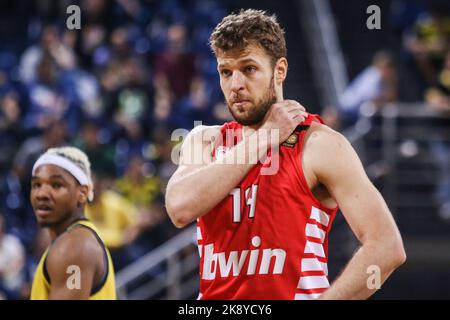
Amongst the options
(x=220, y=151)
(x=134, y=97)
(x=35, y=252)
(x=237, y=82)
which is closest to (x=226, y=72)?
(x=237, y=82)

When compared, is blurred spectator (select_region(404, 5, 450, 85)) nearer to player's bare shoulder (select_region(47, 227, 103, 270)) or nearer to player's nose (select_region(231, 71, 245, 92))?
player's bare shoulder (select_region(47, 227, 103, 270))

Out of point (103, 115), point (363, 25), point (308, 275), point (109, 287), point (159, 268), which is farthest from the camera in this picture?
point (363, 25)

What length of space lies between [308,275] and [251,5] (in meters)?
11.4

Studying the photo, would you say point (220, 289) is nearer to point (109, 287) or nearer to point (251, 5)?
point (109, 287)

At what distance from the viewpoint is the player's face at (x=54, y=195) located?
5.83 metres

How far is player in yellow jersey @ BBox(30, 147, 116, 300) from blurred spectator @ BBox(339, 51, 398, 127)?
676cm

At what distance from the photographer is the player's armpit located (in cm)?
543

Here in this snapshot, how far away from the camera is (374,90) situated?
1218 cm

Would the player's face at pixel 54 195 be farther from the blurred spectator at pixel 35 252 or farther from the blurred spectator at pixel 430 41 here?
the blurred spectator at pixel 430 41

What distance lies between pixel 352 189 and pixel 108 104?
927 cm
